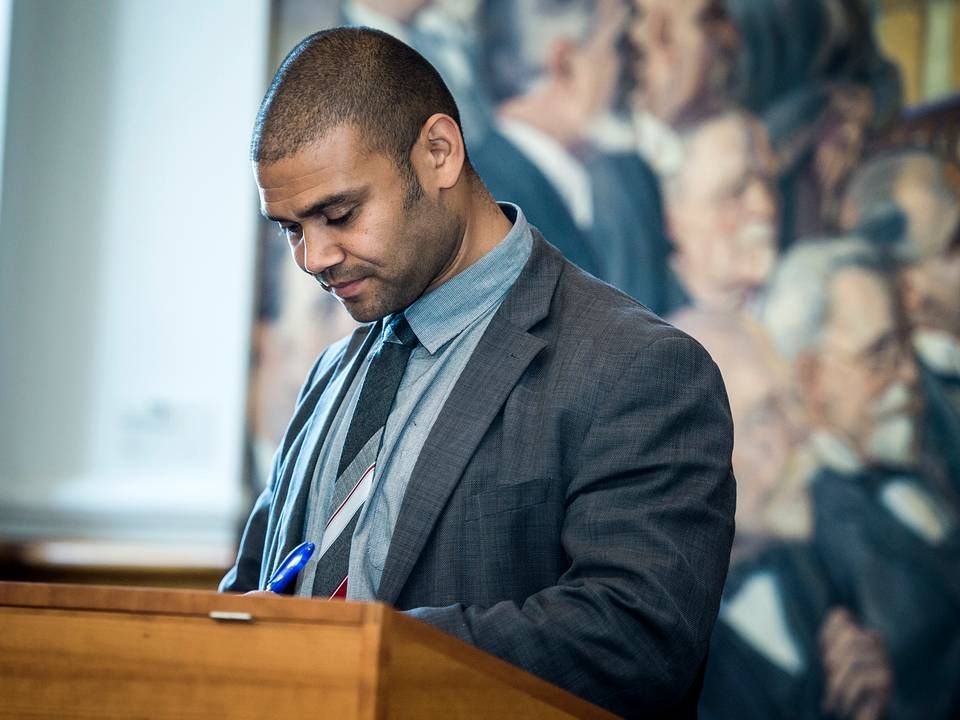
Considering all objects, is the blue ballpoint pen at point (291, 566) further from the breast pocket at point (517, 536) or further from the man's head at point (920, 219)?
the man's head at point (920, 219)

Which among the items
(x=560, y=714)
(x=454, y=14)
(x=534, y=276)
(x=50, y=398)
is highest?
(x=454, y=14)

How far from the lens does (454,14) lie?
5043mm

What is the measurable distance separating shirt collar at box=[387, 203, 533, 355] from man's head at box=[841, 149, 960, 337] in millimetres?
2733

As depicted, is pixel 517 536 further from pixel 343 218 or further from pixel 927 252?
pixel 927 252

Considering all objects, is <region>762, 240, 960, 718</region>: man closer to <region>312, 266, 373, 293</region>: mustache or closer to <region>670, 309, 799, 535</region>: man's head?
<region>670, 309, 799, 535</region>: man's head

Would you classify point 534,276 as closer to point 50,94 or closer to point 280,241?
point 280,241

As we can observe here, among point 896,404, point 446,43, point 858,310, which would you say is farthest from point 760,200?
point 446,43

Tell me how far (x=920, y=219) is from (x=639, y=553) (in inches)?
128

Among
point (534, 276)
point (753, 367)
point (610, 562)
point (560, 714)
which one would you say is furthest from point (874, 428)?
point (560, 714)

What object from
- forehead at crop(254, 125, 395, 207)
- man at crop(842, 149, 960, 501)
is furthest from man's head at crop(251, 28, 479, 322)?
man at crop(842, 149, 960, 501)

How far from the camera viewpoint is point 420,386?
2408 mm

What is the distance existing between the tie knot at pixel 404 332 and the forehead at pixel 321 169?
324 mm

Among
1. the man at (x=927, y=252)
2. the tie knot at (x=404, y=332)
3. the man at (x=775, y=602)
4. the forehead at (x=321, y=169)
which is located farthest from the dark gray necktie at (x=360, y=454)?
the man at (x=927, y=252)

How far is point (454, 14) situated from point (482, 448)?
3171 millimetres
